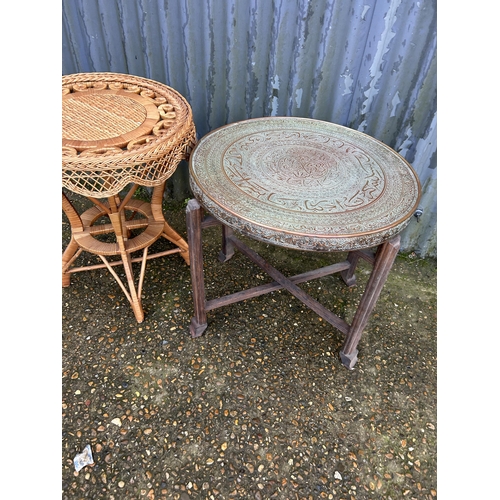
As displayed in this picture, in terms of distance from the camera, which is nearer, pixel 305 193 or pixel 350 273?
pixel 305 193

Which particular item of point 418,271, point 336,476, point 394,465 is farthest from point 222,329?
point 418,271

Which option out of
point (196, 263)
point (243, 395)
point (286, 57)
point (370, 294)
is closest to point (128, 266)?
point (196, 263)

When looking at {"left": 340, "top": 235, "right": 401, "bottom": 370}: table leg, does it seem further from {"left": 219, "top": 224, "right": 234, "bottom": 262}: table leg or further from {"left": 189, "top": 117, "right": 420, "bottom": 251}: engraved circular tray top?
{"left": 219, "top": 224, "right": 234, "bottom": 262}: table leg

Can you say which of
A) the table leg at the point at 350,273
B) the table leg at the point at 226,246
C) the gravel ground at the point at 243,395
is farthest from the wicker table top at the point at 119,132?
the table leg at the point at 350,273

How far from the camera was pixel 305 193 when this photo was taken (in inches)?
63.4

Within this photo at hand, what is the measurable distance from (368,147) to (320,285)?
104cm

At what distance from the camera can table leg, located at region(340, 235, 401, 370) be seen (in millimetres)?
1586

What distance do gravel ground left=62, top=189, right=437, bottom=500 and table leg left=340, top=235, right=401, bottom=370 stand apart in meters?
0.10

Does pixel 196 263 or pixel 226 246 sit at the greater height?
pixel 196 263

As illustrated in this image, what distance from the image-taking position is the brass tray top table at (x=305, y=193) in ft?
4.78

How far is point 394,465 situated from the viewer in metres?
1.78

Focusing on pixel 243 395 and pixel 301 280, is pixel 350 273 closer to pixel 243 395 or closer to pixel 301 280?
pixel 301 280

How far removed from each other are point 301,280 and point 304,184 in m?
0.83

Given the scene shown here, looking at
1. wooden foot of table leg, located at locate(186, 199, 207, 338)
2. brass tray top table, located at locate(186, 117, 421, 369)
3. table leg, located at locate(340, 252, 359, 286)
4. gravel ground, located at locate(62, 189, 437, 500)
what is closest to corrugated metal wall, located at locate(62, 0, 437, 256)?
brass tray top table, located at locate(186, 117, 421, 369)
